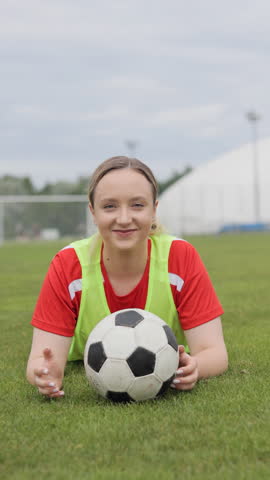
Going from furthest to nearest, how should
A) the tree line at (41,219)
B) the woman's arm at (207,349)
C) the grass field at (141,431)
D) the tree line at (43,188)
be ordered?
1. the tree line at (43,188)
2. the tree line at (41,219)
3. the woman's arm at (207,349)
4. the grass field at (141,431)

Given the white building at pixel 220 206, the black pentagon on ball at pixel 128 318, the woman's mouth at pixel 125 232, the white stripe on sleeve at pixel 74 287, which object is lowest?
the white building at pixel 220 206

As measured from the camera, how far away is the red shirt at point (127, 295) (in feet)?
11.4

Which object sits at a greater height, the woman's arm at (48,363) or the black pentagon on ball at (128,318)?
the black pentagon on ball at (128,318)

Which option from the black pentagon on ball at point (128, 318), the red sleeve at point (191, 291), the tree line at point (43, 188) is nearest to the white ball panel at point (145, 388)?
the black pentagon on ball at point (128, 318)

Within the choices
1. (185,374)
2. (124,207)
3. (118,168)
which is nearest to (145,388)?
(185,374)

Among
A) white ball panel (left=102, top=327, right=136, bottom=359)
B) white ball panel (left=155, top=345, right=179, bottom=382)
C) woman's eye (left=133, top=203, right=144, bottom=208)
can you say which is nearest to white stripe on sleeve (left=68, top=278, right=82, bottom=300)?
white ball panel (left=102, top=327, right=136, bottom=359)

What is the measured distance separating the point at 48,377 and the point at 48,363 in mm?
70

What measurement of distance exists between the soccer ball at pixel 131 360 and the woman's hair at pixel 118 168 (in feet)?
2.30

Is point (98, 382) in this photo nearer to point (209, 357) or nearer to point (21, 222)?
point (209, 357)

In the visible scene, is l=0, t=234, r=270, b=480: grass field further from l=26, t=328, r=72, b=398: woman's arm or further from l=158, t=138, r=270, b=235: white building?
l=158, t=138, r=270, b=235: white building

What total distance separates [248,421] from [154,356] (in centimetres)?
55

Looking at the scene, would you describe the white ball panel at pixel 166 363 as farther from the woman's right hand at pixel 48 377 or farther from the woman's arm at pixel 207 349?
the woman's right hand at pixel 48 377

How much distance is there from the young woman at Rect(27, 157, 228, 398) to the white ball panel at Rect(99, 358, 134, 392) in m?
0.27

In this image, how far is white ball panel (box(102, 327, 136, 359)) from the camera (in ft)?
10.1
